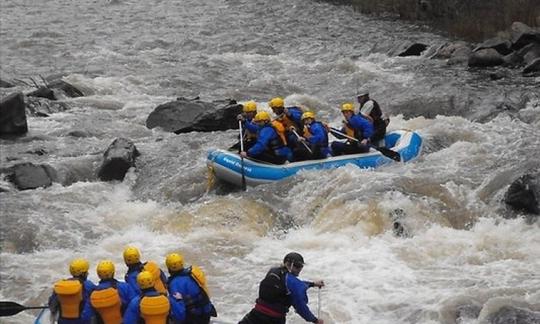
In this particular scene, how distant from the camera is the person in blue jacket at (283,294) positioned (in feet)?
22.4

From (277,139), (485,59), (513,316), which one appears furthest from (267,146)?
(485,59)

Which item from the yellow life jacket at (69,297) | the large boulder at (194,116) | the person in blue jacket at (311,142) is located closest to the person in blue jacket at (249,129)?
the person in blue jacket at (311,142)

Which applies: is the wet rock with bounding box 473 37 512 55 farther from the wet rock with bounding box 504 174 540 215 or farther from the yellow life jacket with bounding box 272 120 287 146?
the wet rock with bounding box 504 174 540 215

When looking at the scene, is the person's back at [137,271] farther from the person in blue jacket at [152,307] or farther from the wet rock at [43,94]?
the wet rock at [43,94]

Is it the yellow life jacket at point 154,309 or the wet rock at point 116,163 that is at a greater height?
the yellow life jacket at point 154,309

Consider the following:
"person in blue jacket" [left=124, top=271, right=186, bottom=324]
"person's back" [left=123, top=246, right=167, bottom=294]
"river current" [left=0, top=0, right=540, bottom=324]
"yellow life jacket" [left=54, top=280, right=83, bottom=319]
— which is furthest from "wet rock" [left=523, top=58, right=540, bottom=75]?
"yellow life jacket" [left=54, top=280, right=83, bottom=319]

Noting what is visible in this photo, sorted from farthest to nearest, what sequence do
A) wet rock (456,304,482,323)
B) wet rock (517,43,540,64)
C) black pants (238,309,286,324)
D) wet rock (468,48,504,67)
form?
1. wet rock (468,48,504,67)
2. wet rock (517,43,540,64)
3. wet rock (456,304,482,323)
4. black pants (238,309,286,324)

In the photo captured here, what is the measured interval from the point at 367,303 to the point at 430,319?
2.55ft

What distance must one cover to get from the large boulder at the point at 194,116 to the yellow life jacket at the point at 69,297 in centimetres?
904

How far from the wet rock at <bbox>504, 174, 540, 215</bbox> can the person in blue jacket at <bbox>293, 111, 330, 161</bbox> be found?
115 inches

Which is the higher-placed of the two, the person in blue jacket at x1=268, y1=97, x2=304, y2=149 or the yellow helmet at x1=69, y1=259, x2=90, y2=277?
the yellow helmet at x1=69, y1=259, x2=90, y2=277

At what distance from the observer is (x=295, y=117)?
1270 centimetres

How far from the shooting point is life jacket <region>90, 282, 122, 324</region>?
6648 mm

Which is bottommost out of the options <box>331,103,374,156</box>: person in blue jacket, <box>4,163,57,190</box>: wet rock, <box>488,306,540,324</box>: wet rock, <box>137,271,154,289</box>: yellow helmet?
<box>4,163,57,190</box>: wet rock
